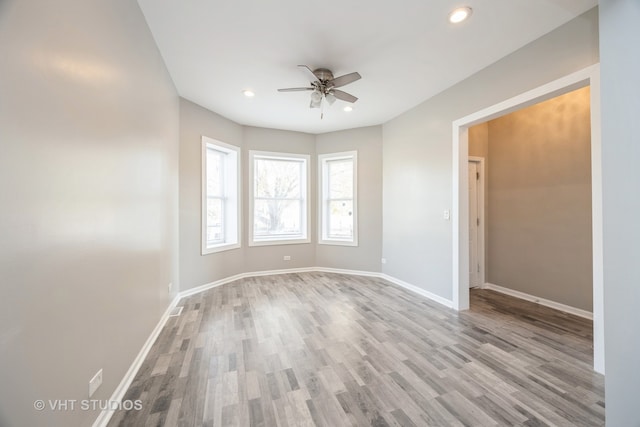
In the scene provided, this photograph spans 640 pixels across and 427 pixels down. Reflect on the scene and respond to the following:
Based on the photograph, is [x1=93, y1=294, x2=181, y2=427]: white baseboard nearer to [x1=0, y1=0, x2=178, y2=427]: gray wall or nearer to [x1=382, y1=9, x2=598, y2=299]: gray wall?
[x1=0, y1=0, x2=178, y2=427]: gray wall

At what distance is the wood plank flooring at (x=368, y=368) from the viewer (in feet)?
5.05

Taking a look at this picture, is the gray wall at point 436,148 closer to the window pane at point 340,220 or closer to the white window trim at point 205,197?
the window pane at point 340,220

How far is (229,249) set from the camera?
14.3 ft

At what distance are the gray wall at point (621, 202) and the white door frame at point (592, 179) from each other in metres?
0.78

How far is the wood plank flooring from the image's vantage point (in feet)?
5.05

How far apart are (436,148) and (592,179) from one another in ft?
5.67

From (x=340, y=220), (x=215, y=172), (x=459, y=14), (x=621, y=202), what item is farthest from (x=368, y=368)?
(x=215, y=172)

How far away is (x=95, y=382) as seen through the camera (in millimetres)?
1379

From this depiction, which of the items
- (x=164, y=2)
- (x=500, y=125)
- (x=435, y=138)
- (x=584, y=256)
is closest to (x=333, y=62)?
(x=164, y=2)

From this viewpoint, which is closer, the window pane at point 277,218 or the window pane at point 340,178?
the window pane at point 277,218

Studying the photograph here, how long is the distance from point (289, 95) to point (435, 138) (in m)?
2.13

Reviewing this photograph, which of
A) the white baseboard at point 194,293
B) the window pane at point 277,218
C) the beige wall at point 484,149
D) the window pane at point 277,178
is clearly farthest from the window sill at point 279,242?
the beige wall at point 484,149

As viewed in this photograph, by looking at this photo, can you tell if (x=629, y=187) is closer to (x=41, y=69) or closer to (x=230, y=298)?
(x=41, y=69)

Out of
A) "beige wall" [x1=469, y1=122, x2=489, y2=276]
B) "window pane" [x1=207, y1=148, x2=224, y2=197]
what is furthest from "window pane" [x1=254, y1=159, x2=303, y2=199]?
"beige wall" [x1=469, y1=122, x2=489, y2=276]
